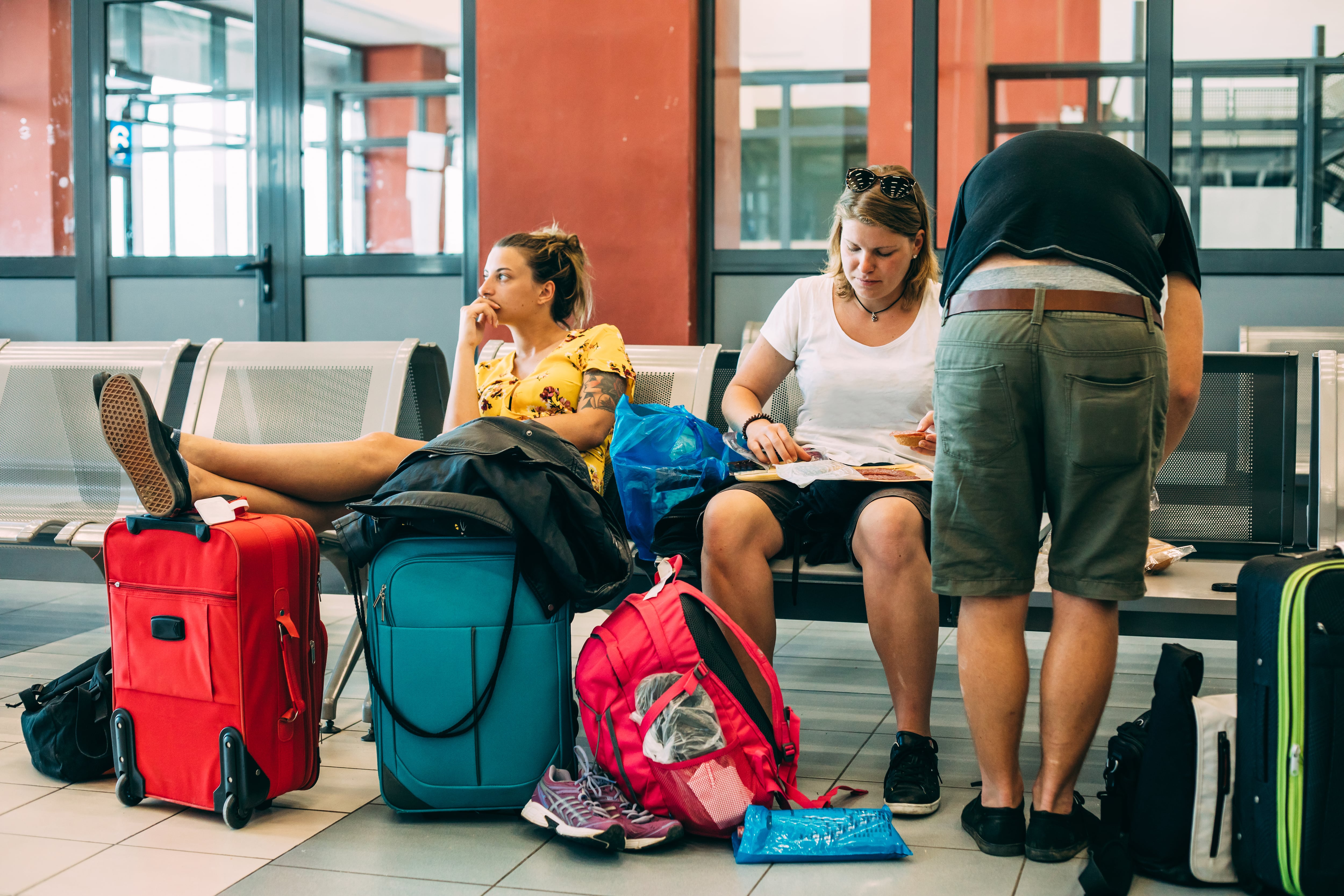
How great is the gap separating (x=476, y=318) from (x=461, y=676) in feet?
4.08

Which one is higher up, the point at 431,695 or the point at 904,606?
the point at 904,606

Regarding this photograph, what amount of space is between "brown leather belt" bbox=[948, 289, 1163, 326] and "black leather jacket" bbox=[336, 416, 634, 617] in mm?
821

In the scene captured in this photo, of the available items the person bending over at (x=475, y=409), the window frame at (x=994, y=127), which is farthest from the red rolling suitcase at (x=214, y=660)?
the window frame at (x=994, y=127)

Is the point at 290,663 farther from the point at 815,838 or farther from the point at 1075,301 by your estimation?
the point at 1075,301

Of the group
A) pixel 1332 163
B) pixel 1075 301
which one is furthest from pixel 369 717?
pixel 1332 163

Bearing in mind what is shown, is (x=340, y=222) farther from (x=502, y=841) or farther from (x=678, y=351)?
(x=502, y=841)

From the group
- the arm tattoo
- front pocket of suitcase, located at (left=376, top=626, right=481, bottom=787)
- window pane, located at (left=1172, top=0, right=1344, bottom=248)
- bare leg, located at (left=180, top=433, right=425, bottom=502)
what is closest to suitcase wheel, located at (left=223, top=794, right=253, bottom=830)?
front pocket of suitcase, located at (left=376, top=626, right=481, bottom=787)

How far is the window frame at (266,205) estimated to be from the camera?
18.2ft

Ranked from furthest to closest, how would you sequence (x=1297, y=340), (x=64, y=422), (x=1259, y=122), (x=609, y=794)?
(x=1259, y=122), (x=1297, y=340), (x=64, y=422), (x=609, y=794)

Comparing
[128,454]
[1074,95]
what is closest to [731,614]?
[128,454]

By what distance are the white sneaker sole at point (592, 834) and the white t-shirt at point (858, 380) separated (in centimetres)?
94

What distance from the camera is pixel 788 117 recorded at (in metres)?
5.24

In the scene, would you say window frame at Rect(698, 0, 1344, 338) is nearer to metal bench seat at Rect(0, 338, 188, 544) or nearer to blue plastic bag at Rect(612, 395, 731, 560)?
metal bench seat at Rect(0, 338, 188, 544)

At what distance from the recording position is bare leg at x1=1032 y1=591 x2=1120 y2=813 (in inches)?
72.7
